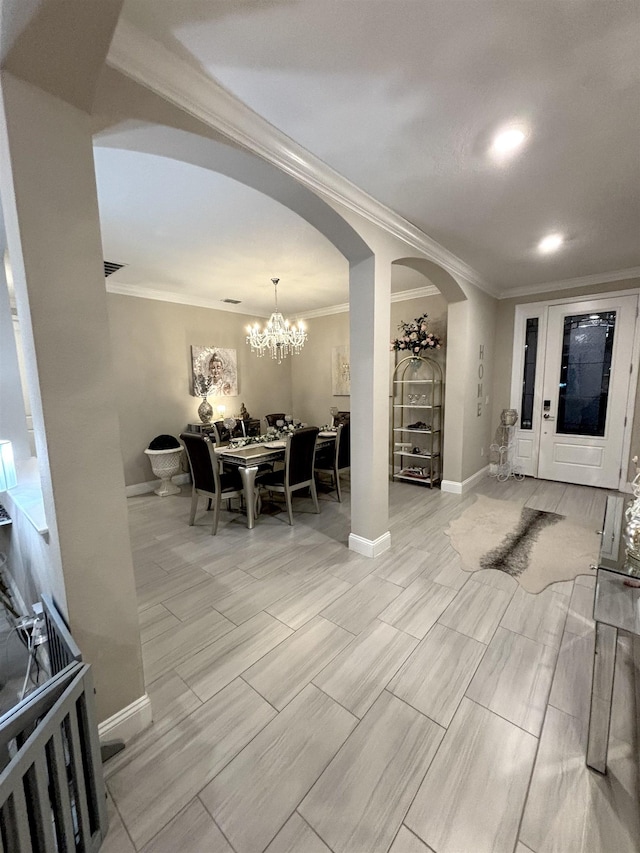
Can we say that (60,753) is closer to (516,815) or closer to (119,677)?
(119,677)

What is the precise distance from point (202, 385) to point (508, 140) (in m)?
4.33

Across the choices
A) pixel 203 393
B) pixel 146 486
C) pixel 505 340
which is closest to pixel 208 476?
pixel 146 486

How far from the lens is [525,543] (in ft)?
9.56

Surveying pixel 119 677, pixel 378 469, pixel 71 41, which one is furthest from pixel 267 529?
pixel 71 41

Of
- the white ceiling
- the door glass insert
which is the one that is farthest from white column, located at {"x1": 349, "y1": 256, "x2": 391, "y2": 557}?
the door glass insert

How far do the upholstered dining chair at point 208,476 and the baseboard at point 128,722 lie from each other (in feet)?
6.02

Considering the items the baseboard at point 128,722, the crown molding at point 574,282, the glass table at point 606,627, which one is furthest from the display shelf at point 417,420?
the baseboard at point 128,722

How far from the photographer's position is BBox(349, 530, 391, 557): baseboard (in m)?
2.74

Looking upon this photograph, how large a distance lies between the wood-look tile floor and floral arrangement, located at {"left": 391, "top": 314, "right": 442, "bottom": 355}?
2756mm

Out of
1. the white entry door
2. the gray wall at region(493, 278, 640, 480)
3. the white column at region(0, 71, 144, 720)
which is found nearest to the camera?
the white column at region(0, 71, 144, 720)

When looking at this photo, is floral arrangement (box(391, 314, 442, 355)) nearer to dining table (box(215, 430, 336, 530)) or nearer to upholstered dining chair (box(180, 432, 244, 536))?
dining table (box(215, 430, 336, 530))

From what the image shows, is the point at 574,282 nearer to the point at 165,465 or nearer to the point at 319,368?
the point at 319,368

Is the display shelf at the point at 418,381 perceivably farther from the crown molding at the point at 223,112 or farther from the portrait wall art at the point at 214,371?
the portrait wall art at the point at 214,371

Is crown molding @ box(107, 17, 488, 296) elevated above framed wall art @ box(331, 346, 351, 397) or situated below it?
above
